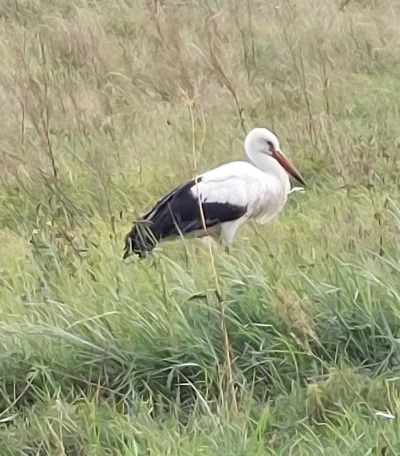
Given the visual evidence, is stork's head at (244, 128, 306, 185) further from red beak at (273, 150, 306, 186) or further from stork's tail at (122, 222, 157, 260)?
stork's tail at (122, 222, 157, 260)

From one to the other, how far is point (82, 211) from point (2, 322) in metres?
1.54

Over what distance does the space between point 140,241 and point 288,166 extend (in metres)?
1.52

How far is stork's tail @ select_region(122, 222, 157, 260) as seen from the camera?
161 inches

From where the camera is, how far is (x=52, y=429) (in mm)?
2875

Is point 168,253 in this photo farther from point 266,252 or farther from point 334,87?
point 334,87

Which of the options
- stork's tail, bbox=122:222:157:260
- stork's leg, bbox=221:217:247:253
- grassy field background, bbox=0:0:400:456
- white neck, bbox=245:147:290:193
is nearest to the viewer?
grassy field background, bbox=0:0:400:456

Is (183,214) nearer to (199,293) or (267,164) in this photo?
(267,164)

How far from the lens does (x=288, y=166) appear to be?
5504mm

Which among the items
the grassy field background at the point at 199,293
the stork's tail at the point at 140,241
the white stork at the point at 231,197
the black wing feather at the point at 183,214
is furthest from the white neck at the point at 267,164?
the stork's tail at the point at 140,241

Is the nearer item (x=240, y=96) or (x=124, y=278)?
(x=124, y=278)

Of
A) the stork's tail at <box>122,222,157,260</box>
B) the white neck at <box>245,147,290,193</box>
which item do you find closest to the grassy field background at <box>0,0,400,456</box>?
the stork's tail at <box>122,222,157,260</box>

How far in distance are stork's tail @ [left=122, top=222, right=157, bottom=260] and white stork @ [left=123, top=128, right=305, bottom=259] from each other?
6.5 inches

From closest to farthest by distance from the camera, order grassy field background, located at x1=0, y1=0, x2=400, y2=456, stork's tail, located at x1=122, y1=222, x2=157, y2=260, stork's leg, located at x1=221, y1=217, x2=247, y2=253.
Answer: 1. grassy field background, located at x1=0, y1=0, x2=400, y2=456
2. stork's tail, located at x1=122, y1=222, x2=157, y2=260
3. stork's leg, located at x1=221, y1=217, x2=247, y2=253

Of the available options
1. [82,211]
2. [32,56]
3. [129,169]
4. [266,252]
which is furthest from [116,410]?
[32,56]
